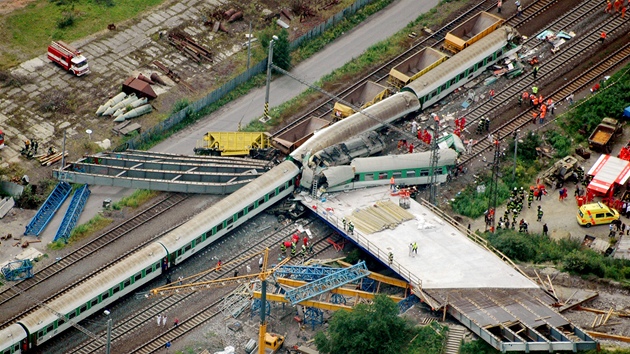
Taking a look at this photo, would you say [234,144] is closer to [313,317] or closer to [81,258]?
[81,258]

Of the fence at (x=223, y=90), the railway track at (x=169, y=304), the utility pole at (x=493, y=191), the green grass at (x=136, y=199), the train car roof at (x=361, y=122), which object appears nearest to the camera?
the railway track at (x=169, y=304)

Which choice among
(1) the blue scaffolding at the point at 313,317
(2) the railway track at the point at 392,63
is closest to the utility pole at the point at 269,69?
(2) the railway track at the point at 392,63

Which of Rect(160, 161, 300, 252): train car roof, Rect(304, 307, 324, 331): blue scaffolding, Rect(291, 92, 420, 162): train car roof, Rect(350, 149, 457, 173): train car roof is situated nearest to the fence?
Rect(291, 92, 420, 162): train car roof

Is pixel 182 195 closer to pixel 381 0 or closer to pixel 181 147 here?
pixel 181 147

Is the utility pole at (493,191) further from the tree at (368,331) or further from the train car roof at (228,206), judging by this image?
the tree at (368,331)

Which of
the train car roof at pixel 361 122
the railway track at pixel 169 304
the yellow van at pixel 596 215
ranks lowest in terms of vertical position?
the railway track at pixel 169 304
